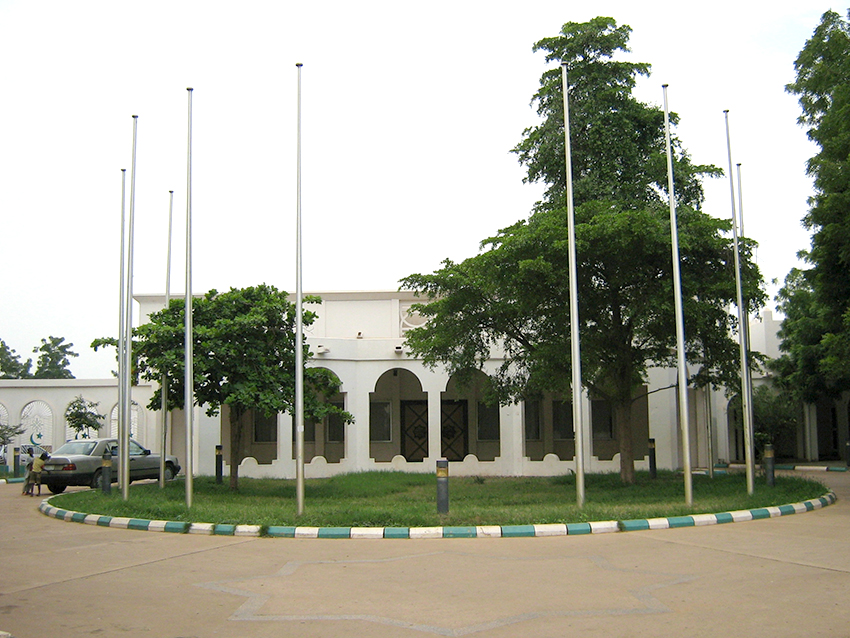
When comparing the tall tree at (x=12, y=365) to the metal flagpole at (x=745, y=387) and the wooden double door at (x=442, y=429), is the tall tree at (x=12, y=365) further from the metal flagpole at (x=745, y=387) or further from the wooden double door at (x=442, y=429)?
the metal flagpole at (x=745, y=387)

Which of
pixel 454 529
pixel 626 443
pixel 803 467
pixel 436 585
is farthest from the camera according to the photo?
pixel 803 467

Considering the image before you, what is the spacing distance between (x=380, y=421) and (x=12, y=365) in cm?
4164

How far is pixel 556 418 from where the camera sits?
29062 millimetres

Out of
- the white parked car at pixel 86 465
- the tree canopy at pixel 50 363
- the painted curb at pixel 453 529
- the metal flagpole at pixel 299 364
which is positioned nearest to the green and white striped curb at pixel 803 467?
the painted curb at pixel 453 529

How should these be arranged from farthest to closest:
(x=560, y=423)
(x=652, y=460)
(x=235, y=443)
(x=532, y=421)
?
(x=532, y=421)
(x=560, y=423)
(x=652, y=460)
(x=235, y=443)

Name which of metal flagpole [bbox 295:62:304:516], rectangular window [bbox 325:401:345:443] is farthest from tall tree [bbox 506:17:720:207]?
rectangular window [bbox 325:401:345:443]

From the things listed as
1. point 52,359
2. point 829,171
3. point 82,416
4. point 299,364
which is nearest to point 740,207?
point 829,171

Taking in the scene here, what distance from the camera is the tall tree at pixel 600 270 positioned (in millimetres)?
16953

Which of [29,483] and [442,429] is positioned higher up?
[442,429]

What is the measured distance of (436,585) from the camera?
831cm

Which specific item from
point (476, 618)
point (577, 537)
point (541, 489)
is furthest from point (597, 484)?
point (476, 618)

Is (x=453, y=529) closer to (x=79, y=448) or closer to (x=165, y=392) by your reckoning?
(x=165, y=392)

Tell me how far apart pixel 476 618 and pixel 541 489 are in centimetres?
1282

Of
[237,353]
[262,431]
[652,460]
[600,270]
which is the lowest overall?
[652,460]
